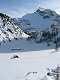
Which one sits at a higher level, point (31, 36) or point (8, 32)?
point (8, 32)

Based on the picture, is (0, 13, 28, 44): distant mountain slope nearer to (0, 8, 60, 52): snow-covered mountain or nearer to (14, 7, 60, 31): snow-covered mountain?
(0, 8, 60, 52): snow-covered mountain

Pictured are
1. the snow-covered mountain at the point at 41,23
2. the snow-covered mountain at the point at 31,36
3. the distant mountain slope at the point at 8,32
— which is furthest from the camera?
the distant mountain slope at the point at 8,32

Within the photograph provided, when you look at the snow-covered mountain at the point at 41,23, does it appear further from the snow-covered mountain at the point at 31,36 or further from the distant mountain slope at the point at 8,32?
the distant mountain slope at the point at 8,32

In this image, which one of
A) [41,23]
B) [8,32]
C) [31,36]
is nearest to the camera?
[31,36]

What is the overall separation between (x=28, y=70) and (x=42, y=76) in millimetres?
557

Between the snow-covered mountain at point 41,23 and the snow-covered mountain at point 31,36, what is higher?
the snow-covered mountain at point 41,23

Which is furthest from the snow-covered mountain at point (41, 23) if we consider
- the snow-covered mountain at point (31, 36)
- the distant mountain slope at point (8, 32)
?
the distant mountain slope at point (8, 32)

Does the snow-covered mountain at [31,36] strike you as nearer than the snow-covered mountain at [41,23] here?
Yes

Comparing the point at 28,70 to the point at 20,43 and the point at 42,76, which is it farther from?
the point at 20,43

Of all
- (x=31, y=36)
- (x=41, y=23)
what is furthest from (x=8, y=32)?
(x=41, y=23)

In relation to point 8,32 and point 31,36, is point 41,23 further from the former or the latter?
point 31,36

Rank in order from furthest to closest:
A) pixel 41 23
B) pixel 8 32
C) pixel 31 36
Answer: pixel 41 23 < pixel 8 32 < pixel 31 36

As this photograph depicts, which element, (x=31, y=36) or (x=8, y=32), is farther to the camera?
(x=8, y=32)

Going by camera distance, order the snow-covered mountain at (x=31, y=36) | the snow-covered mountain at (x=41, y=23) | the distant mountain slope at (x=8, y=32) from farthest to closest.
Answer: the distant mountain slope at (x=8, y=32) → the snow-covered mountain at (x=41, y=23) → the snow-covered mountain at (x=31, y=36)
